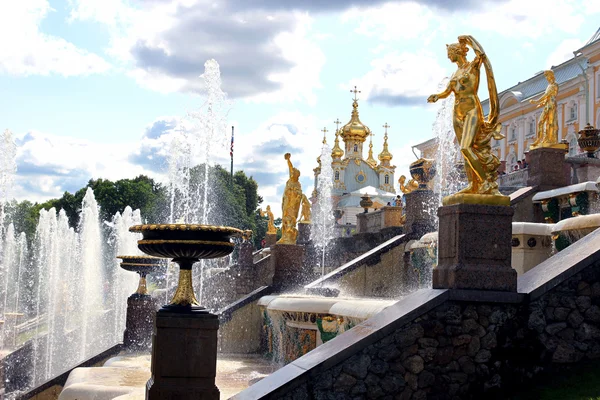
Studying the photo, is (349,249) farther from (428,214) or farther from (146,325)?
(146,325)

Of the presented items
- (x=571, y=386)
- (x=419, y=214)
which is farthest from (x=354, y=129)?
(x=571, y=386)

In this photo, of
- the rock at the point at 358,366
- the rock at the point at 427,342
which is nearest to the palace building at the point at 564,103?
the rock at the point at 427,342

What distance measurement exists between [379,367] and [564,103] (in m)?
45.9

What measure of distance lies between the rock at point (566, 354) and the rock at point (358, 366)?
75.3 inches

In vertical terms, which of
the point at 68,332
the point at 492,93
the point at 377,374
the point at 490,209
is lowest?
the point at 68,332

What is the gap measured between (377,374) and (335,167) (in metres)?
84.7

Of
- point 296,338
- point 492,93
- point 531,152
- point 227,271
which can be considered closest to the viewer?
point 492,93

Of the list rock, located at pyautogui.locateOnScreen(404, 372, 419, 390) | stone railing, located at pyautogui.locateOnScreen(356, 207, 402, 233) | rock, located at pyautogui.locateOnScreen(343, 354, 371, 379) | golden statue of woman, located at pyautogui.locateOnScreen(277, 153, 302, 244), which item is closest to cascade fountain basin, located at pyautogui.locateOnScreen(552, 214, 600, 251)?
rock, located at pyautogui.locateOnScreen(404, 372, 419, 390)

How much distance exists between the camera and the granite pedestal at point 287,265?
19875 millimetres

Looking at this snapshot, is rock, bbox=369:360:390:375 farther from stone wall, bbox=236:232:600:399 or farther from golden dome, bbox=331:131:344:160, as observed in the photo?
A: golden dome, bbox=331:131:344:160

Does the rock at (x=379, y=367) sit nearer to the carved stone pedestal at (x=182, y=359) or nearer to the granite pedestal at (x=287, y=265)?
the carved stone pedestal at (x=182, y=359)

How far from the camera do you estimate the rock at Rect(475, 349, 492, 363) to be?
801 centimetres

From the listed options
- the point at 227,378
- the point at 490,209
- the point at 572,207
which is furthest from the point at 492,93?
the point at 572,207

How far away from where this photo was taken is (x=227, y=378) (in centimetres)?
1285
